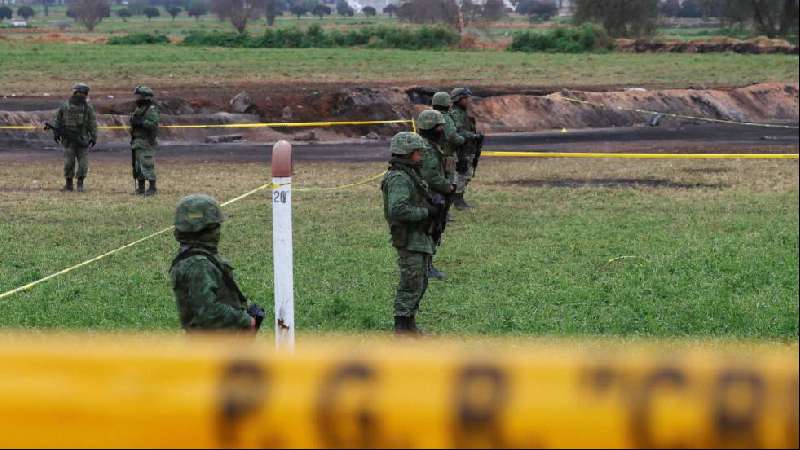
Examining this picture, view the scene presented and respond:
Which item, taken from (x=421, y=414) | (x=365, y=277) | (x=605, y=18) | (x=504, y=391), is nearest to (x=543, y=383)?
(x=504, y=391)

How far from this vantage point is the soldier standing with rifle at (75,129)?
693 inches

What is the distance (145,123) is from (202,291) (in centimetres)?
1203

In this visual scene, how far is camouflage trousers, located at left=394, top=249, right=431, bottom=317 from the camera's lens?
9289 mm

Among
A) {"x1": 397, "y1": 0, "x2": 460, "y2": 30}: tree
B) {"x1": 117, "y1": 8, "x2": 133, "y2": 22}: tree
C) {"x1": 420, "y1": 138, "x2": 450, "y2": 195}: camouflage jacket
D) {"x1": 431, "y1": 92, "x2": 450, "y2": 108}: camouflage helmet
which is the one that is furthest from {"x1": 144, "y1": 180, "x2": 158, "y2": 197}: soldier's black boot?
{"x1": 117, "y1": 8, "x2": 133, "y2": 22}: tree

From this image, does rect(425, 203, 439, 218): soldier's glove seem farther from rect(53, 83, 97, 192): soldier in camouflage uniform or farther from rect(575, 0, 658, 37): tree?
rect(575, 0, 658, 37): tree

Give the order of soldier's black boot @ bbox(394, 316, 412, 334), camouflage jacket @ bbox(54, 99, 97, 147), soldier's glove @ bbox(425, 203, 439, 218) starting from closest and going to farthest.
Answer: soldier's glove @ bbox(425, 203, 439, 218) < soldier's black boot @ bbox(394, 316, 412, 334) < camouflage jacket @ bbox(54, 99, 97, 147)

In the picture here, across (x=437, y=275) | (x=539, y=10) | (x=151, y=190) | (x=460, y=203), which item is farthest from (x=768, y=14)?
(x=437, y=275)

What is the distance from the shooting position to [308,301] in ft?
35.7

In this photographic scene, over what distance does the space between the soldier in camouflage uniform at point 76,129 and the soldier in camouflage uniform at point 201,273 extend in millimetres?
12199

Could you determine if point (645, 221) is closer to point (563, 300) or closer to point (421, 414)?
point (563, 300)

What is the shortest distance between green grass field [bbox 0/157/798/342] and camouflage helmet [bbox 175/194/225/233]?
3.89m

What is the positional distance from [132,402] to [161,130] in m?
24.8

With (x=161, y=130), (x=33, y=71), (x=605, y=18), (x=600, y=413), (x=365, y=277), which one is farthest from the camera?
(x=605, y=18)

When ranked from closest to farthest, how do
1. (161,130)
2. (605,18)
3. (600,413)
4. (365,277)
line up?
(600,413) < (365,277) < (161,130) < (605,18)
